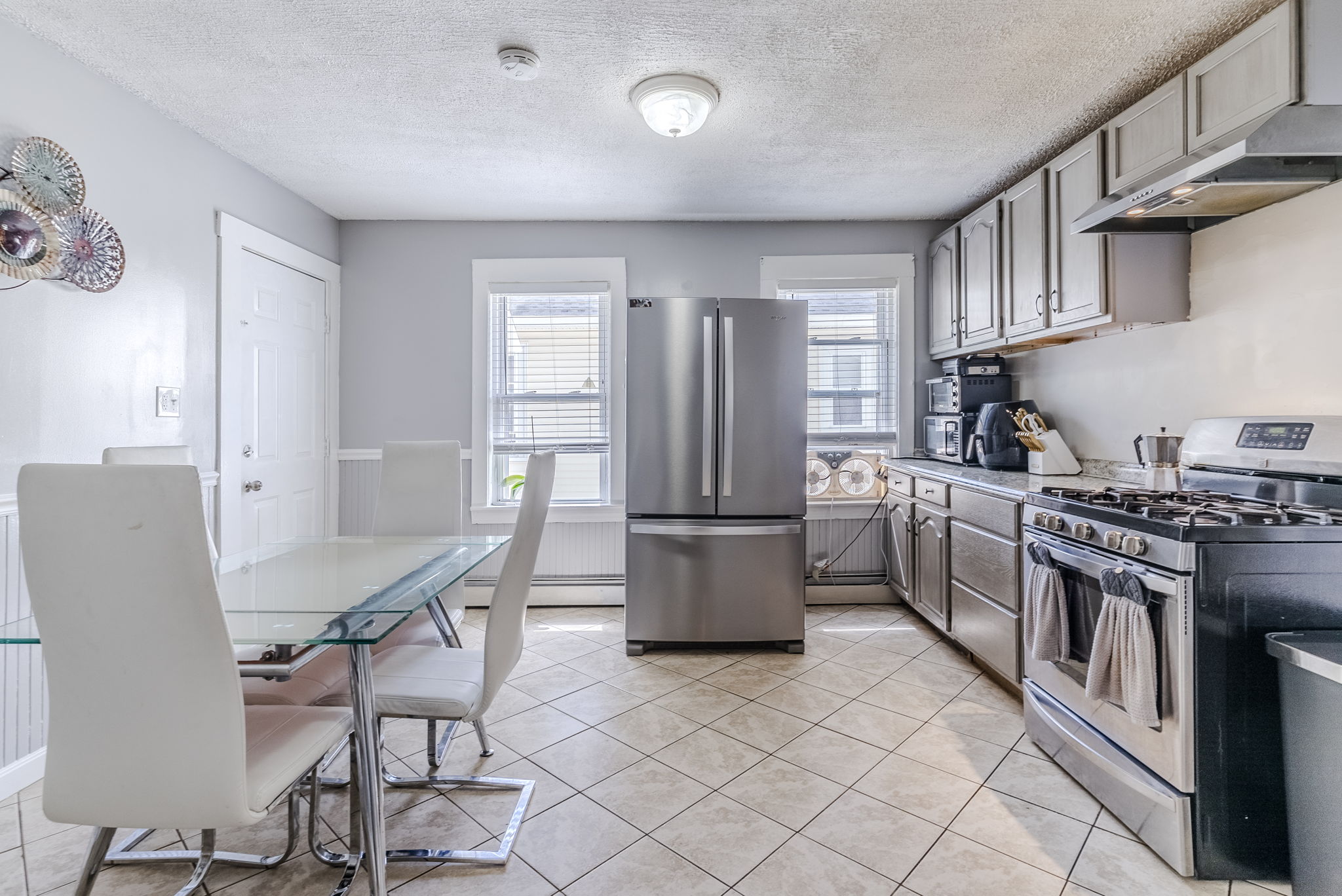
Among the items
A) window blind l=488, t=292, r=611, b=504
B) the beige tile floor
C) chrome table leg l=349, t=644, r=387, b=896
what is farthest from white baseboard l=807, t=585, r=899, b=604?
Result: chrome table leg l=349, t=644, r=387, b=896

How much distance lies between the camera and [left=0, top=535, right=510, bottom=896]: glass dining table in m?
1.31

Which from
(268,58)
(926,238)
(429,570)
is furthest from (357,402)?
(926,238)

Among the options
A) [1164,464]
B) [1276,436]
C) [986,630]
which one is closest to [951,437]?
[986,630]

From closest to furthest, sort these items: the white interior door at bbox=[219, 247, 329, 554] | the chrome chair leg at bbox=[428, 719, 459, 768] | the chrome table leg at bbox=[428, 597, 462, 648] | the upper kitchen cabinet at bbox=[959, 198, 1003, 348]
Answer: the chrome chair leg at bbox=[428, 719, 459, 768] < the chrome table leg at bbox=[428, 597, 462, 648] < the white interior door at bbox=[219, 247, 329, 554] < the upper kitchen cabinet at bbox=[959, 198, 1003, 348]

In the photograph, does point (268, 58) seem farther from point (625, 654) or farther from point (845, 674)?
point (845, 674)

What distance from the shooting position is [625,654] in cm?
319

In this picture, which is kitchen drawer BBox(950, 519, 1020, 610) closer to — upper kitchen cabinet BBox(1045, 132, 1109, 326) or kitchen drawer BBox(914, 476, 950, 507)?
kitchen drawer BBox(914, 476, 950, 507)

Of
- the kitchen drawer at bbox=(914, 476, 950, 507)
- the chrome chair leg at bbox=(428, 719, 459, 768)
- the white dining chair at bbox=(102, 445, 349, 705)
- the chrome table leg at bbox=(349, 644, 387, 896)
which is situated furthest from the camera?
the kitchen drawer at bbox=(914, 476, 950, 507)

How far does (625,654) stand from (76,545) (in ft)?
7.83

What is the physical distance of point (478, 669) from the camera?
5.86ft

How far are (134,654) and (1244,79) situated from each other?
3087 mm

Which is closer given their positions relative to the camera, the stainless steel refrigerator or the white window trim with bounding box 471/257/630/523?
the stainless steel refrigerator

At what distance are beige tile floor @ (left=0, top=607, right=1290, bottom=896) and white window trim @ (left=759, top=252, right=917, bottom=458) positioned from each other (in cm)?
171

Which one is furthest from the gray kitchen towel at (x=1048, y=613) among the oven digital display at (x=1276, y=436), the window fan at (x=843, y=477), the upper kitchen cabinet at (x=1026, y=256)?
the window fan at (x=843, y=477)
